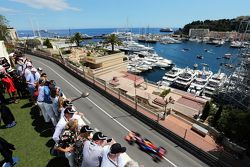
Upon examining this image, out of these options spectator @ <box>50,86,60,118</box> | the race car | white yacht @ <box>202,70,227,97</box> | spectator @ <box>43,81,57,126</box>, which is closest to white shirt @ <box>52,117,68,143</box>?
spectator @ <box>50,86,60,118</box>

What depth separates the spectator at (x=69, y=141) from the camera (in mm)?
6366

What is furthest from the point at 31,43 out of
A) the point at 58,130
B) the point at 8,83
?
the point at 58,130

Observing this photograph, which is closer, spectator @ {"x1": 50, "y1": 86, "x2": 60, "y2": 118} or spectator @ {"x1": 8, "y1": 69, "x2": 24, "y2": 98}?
spectator @ {"x1": 50, "y1": 86, "x2": 60, "y2": 118}

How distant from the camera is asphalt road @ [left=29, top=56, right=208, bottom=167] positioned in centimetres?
1140

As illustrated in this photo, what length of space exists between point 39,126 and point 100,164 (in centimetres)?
703

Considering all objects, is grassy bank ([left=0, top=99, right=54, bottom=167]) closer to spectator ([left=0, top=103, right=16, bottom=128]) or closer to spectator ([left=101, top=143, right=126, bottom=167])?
spectator ([left=0, top=103, right=16, bottom=128])

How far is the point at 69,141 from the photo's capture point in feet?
21.6

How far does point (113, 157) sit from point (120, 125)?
975cm

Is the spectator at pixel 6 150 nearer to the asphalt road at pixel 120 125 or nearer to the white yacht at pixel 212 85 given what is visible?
the asphalt road at pixel 120 125

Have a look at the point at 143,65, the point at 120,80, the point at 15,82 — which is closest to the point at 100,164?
the point at 15,82

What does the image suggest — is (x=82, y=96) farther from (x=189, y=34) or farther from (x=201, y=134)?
(x=189, y=34)

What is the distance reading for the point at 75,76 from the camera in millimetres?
26328

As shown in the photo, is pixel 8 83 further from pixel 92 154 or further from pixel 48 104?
pixel 92 154

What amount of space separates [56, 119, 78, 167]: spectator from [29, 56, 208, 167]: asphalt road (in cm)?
573
